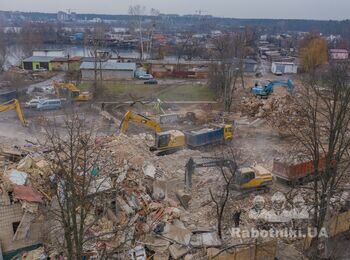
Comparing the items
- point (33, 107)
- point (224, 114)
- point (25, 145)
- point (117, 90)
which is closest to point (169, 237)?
point (25, 145)

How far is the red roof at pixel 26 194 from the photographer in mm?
13914

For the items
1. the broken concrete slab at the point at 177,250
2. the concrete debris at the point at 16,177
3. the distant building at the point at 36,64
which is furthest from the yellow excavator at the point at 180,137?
the distant building at the point at 36,64

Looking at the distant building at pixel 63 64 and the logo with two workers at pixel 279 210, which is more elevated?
the distant building at pixel 63 64

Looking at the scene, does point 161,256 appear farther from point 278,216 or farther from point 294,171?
point 294,171

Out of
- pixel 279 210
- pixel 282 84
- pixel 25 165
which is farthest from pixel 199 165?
pixel 282 84

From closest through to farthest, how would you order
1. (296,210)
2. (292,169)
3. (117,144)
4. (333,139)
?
(333,139), (296,210), (292,169), (117,144)

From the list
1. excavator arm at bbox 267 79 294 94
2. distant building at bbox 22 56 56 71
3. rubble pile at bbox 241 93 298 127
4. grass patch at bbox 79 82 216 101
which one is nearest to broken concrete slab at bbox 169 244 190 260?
rubble pile at bbox 241 93 298 127

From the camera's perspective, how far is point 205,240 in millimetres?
13086

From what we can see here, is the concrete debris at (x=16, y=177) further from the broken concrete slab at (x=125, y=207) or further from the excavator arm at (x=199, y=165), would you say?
the excavator arm at (x=199, y=165)

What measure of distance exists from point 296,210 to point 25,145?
15655mm

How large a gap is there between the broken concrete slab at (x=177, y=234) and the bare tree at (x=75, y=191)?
95.8 inches

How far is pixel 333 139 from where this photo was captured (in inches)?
483

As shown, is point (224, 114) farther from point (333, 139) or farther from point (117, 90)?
point (333, 139)

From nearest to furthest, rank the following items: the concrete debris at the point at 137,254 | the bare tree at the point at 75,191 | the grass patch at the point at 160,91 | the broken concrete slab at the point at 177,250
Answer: the bare tree at the point at 75,191 → the concrete debris at the point at 137,254 → the broken concrete slab at the point at 177,250 → the grass patch at the point at 160,91
